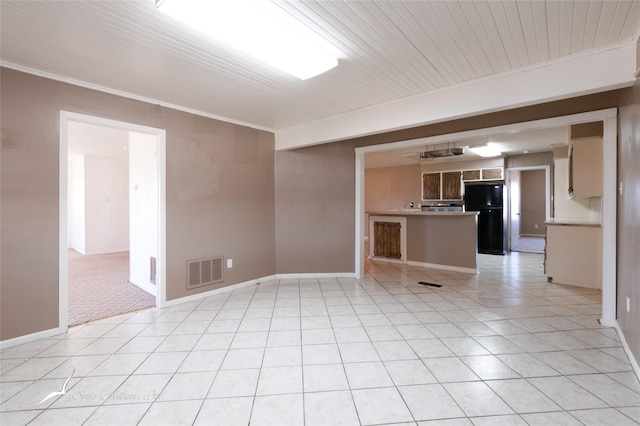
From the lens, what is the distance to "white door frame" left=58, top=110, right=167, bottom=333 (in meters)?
2.83

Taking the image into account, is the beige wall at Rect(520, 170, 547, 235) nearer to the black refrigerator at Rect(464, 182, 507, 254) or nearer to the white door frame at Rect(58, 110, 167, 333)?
the black refrigerator at Rect(464, 182, 507, 254)

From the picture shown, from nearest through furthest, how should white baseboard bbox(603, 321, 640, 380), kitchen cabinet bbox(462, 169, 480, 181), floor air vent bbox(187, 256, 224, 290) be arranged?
white baseboard bbox(603, 321, 640, 380) → floor air vent bbox(187, 256, 224, 290) → kitchen cabinet bbox(462, 169, 480, 181)

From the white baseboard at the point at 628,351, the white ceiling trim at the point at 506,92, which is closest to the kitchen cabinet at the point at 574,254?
the white baseboard at the point at 628,351

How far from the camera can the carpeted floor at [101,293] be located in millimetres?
3428

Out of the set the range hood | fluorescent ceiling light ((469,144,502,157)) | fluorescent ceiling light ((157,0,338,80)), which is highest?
fluorescent ceiling light ((469,144,502,157))

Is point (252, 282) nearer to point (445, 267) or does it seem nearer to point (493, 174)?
point (445, 267)

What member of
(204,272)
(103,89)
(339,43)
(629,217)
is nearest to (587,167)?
(629,217)

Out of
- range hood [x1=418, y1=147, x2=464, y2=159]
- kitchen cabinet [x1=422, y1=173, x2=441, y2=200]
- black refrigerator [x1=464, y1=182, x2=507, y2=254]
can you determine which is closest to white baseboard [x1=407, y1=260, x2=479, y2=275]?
range hood [x1=418, y1=147, x2=464, y2=159]

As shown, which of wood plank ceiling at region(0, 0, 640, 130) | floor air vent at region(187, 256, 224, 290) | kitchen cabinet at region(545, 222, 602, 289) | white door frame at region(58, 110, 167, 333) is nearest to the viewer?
wood plank ceiling at region(0, 0, 640, 130)

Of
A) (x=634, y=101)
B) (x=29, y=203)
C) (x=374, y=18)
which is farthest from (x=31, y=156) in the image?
(x=634, y=101)

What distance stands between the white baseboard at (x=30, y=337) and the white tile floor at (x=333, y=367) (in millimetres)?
60

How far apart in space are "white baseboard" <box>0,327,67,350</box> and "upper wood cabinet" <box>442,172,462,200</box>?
8174 millimetres

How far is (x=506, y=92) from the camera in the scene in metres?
2.78

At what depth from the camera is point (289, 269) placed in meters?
4.95
